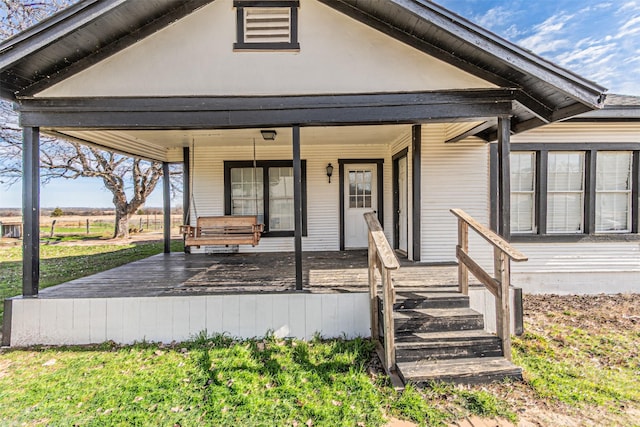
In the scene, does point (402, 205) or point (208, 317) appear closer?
point (208, 317)

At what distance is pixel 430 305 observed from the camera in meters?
3.73

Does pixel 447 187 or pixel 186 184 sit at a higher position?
pixel 186 184

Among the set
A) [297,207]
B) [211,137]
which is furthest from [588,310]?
[211,137]

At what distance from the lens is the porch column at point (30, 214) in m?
3.87

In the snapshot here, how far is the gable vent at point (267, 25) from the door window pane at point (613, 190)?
583 centimetres

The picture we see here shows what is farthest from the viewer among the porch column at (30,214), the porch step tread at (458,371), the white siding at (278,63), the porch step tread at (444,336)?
the white siding at (278,63)

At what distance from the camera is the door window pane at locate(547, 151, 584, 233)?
586 cm

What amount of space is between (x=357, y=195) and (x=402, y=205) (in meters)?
1.22

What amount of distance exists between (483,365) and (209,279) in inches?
145

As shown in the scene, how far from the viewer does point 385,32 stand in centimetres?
411

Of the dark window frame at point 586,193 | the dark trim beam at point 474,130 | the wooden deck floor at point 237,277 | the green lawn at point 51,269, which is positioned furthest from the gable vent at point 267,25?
the green lawn at point 51,269

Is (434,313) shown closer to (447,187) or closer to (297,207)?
(297,207)

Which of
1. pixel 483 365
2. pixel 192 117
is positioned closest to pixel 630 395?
pixel 483 365

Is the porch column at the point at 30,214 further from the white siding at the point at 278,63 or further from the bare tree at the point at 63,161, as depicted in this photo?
the bare tree at the point at 63,161
